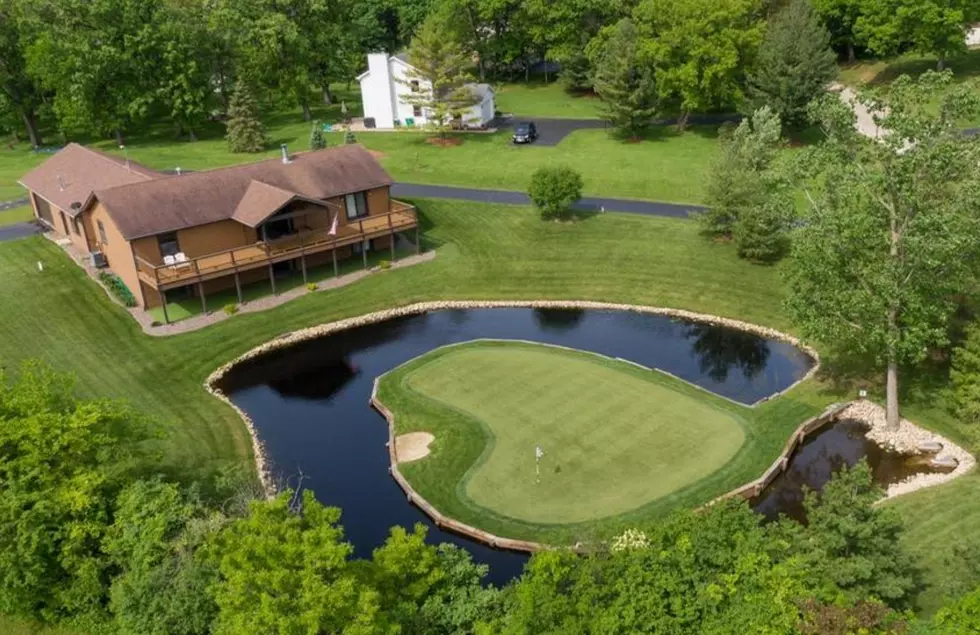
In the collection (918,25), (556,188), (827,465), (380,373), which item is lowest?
(827,465)

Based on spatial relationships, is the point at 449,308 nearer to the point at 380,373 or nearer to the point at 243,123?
the point at 380,373

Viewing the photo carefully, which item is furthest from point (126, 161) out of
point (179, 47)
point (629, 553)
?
point (629, 553)

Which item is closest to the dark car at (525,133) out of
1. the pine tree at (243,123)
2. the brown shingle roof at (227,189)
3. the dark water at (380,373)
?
the brown shingle roof at (227,189)

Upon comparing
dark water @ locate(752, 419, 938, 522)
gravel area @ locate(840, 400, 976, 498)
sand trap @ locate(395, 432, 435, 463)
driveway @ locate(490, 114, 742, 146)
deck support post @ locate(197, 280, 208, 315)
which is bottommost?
dark water @ locate(752, 419, 938, 522)

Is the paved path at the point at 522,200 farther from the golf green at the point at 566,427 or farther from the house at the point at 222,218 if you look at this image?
the golf green at the point at 566,427

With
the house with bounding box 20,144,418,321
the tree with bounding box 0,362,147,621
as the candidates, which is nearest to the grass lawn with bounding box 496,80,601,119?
the house with bounding box 20,144,418,321

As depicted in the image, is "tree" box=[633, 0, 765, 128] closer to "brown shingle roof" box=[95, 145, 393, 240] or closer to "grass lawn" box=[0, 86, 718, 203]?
"grass lawn" box=[0, 86, 718, 203]

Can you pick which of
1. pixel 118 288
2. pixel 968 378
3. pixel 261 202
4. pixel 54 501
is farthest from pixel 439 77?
pixel 54 501
